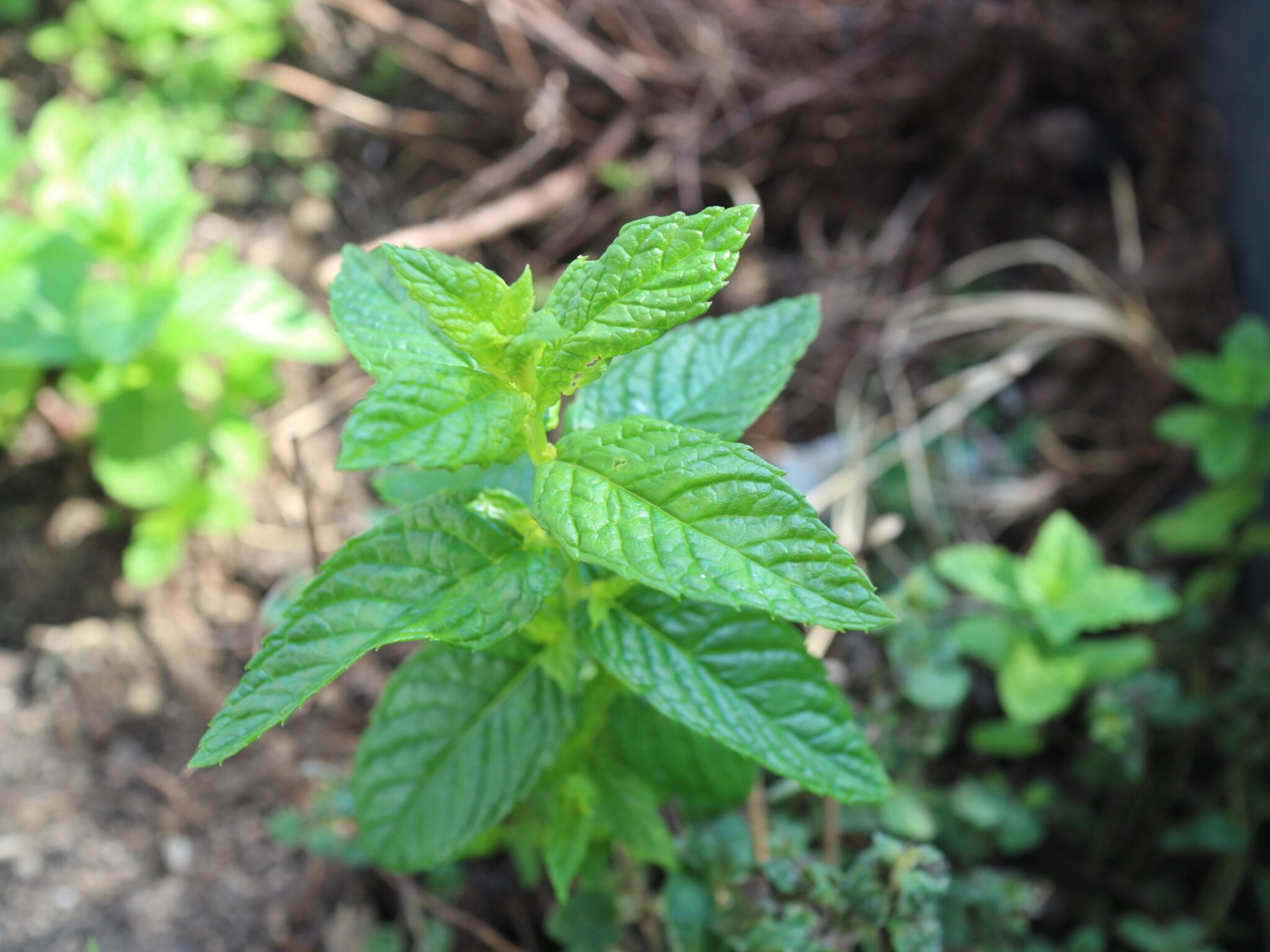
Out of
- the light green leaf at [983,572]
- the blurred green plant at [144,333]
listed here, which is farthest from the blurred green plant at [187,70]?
the light green leaf at [983,572]

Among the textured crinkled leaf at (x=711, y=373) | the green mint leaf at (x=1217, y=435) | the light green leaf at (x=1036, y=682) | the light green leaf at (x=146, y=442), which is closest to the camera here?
the textured crinkled leaf at (x=711, y=373)

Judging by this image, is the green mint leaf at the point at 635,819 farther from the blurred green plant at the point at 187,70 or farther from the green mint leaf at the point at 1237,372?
the blurred green plant at the point at 187,70

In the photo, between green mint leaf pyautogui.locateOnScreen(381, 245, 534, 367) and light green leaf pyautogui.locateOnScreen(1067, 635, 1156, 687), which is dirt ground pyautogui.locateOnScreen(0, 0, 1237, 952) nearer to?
light green leaf pyautogui.locateOnScreen(1067, 635, 1156, 687)

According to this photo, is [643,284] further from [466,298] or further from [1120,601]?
[1120,601]

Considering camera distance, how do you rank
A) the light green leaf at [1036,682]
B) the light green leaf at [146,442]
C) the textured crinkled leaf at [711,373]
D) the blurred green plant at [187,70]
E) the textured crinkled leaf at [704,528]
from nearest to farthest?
1. the textured crinkled leaf at [704,528]
2. the textured crinkled leaf at [711,373]
3. the light green leaf at [1036,682]
4. the light green leaf at [146,442]
5. the blurred green plant at [187,70]

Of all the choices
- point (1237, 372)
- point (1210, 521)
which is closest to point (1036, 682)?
point (1210, 521)

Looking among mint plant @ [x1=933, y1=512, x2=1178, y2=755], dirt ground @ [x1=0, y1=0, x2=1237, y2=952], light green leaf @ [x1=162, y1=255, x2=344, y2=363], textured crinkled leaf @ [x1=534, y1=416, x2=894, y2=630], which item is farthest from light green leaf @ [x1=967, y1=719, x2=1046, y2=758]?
light green leaf @ [x1=162, y1=255, x2=344, y2=363]

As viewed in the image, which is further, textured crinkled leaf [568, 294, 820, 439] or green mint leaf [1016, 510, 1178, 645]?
green mint leaf [1016, 510, 1178, 645]
